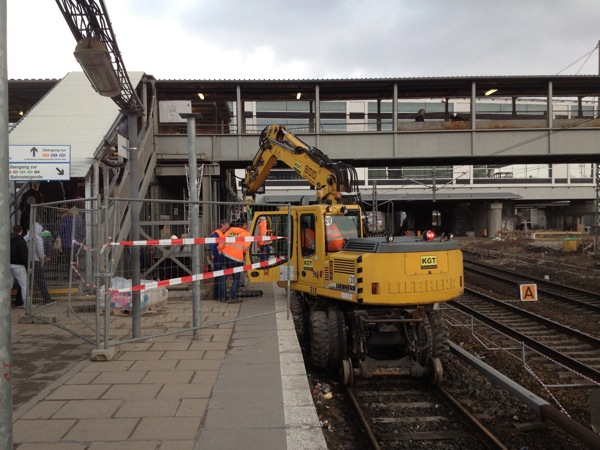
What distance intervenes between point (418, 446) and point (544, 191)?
195ft

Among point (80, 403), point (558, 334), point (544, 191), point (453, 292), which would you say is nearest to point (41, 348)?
point (80, 403)

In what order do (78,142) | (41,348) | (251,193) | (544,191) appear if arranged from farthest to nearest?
1. (544,191)
2. (251,193)
3. (78,142)
4. (41,348)

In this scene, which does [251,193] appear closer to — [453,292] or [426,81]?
[453,292]

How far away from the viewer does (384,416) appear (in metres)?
5.63

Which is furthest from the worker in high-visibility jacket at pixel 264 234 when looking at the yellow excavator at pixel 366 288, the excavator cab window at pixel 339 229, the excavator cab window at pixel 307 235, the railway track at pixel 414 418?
the railway track at pixel 414 418

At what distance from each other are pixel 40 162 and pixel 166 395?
27.4ft

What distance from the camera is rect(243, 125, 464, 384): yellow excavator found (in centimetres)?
614

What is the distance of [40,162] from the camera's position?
10656mm

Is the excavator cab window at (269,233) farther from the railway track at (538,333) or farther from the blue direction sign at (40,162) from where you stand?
the blue direction sign at (40,162)

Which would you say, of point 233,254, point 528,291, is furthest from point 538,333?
point 233,254

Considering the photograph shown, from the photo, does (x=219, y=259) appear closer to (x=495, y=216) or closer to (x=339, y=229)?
(x=339, y=229)

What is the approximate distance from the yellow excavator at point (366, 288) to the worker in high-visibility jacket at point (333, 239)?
0.05ft

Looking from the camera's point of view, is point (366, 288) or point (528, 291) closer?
point (366, 288)

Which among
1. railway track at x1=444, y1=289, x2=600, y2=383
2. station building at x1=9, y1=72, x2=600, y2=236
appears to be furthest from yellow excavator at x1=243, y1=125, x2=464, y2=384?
station building at x1=9, y1=72, x2=600, y2=236
